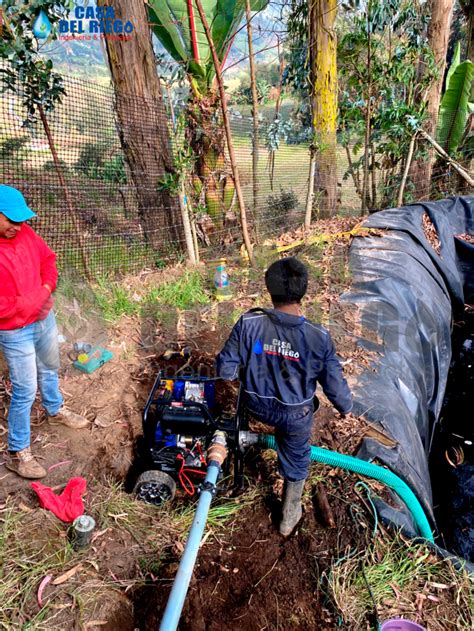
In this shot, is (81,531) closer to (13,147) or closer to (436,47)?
(13,147)

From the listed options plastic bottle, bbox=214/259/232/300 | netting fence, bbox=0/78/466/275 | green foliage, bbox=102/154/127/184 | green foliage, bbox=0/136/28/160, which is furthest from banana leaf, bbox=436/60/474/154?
green foliage, bbox=0/136/28/160

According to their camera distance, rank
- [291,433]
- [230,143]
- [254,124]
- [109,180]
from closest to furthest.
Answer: [291,433], [230,143], [109,180], [254,124]

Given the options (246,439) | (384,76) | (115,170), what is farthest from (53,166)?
(384,76)

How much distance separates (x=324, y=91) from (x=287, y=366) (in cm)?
622

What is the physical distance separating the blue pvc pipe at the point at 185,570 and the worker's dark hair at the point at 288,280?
0.97m

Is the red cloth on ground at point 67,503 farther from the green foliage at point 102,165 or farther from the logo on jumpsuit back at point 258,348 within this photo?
the green foliage at point 102,165

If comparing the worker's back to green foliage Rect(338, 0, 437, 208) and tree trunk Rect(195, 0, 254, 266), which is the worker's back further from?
green foliage Rect(338, 0, 437, 208)

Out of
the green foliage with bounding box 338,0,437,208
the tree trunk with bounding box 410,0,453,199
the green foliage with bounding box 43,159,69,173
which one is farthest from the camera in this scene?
the tree trunk with bounding box 410,0,453,199

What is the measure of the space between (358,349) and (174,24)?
191 inches

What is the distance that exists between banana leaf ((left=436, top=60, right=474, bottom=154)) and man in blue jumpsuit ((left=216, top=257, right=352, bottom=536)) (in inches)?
300

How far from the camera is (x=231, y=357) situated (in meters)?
2.19

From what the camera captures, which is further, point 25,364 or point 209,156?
point 209,156

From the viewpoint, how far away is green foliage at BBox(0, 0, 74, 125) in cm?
331

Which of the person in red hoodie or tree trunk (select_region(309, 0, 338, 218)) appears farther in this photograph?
tree trunk (select_region(309, 0, 338, 218))
